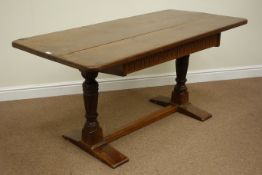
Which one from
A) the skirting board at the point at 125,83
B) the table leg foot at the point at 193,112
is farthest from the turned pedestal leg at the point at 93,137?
the skirting board at the point at 125,83

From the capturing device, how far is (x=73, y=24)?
2809 mm

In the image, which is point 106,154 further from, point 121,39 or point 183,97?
point 183,97

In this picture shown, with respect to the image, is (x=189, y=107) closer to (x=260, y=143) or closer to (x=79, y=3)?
(x=260, y=143)

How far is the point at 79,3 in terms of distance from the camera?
2.77 metres

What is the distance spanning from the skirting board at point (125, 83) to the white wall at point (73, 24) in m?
0.04

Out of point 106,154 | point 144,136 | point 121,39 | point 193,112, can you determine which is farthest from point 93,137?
point 193,112

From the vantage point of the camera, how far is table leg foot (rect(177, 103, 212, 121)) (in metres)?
2.52

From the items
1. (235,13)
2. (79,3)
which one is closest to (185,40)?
(79,3)

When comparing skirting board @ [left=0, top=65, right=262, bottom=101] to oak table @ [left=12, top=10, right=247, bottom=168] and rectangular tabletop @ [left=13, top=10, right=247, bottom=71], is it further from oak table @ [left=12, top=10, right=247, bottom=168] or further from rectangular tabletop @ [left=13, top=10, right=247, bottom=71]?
rectangular tabletop @ [left=13, top=10, right=247, bottom=71]

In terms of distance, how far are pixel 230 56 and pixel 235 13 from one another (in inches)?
15.7

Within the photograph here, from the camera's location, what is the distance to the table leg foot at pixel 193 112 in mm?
2516

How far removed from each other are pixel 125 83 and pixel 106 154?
1.13 metres

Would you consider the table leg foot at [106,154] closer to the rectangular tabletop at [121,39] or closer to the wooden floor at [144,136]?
the wooden floor at [144,136]

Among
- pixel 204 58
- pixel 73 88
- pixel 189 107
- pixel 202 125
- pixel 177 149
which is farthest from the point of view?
pixel 204 58
